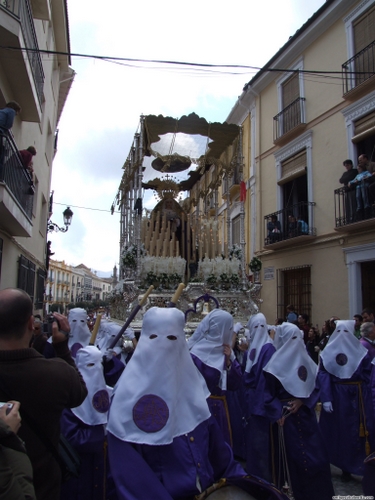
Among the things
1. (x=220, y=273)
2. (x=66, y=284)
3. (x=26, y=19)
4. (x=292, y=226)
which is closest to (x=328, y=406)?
(x=220, y=273)

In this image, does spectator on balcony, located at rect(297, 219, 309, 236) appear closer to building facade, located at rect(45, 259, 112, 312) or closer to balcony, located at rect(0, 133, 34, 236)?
balcony, located at rect(0, 133, 34, 236)

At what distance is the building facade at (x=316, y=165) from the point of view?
420 inches

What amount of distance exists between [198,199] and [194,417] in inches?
384

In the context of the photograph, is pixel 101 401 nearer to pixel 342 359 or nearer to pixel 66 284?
pixel 342 359

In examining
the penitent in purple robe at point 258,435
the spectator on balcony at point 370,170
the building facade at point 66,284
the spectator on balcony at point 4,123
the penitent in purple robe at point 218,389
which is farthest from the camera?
the building facade at point 66,284

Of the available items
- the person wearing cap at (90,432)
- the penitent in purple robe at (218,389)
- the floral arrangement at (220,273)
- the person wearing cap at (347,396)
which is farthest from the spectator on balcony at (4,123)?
the person wearing cap at (347,396)

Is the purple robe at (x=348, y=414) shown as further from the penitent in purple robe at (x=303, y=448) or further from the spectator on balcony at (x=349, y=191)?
the spectator on balcony at (x=349, y=191)

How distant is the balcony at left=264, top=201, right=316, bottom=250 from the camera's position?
39.7 feet

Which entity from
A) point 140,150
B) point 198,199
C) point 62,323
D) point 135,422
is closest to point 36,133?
point 140,150

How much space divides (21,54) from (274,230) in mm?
8596

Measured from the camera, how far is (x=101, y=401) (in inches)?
110

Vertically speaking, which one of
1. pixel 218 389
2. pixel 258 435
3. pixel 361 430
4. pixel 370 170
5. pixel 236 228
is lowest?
pixel 361 430

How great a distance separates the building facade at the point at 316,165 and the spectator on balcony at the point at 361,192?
0.13 feet

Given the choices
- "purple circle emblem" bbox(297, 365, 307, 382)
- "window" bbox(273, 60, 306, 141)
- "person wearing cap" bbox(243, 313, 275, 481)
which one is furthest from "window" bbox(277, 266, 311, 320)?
"purple circle emblem" bbox(297, 365, 307, 382)
